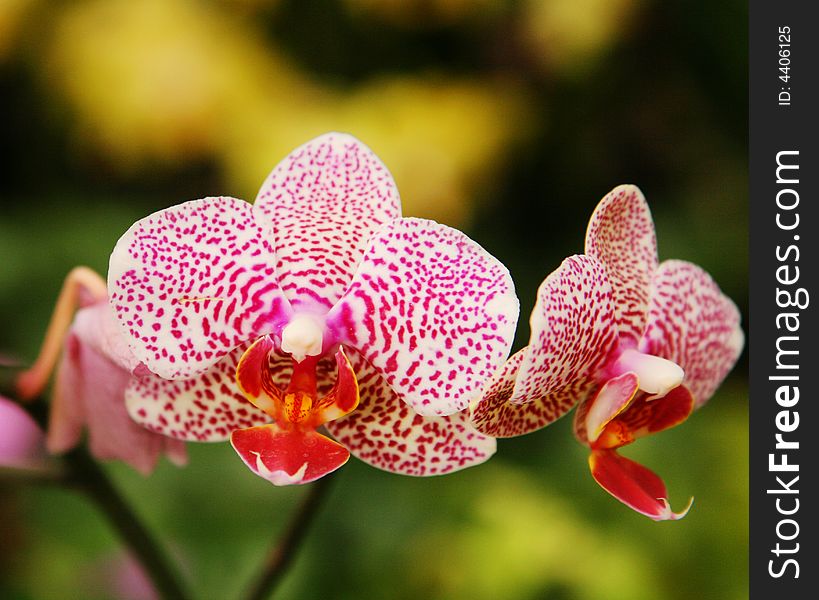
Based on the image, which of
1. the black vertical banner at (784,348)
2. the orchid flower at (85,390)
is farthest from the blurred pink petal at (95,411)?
the black vertical banner at (784,348)

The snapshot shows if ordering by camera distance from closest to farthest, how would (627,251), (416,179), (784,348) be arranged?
(627,251)
(784,348)
(416,179)

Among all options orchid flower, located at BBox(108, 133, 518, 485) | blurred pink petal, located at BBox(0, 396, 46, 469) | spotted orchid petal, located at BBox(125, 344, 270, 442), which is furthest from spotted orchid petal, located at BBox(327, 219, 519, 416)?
blurred pink petal, located at BBox(0, 396, 46, 469)

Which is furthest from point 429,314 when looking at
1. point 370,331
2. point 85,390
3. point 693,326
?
point 85,390

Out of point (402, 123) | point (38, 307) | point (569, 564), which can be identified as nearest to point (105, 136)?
point (38, 307)

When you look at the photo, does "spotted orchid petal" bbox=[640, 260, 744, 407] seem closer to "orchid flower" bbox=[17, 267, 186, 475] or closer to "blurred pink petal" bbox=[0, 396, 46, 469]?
"orchid flower" bbox=[17, 267, 186, 475]

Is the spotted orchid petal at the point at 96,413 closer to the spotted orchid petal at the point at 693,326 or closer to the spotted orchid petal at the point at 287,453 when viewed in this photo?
the spotted orchid petal at the point at 287,453

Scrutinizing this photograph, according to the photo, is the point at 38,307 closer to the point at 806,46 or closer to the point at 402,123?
the point at 402,123

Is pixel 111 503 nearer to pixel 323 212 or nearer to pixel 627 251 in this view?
pixel 323 212
